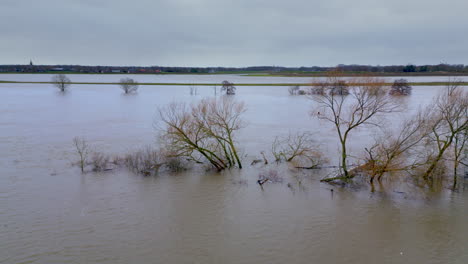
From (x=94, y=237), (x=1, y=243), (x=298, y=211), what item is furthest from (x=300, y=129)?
(x=1, y=243)

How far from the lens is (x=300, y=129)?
33.4 m

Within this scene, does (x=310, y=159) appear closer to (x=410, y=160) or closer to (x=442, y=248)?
(x=410, y=160)

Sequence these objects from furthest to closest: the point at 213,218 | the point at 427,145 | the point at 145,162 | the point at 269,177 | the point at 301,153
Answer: the point at 301,153
the point at 145,162
the point at 269,177
the point at 427,145
the point at 213,218

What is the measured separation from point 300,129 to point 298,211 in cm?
1743

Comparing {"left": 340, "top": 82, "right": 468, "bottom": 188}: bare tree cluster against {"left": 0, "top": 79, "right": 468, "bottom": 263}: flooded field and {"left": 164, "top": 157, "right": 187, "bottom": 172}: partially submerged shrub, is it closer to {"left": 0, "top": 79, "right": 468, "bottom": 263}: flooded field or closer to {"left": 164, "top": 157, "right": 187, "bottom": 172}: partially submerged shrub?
{"left": 0, "top": 79, "right": 468, "bottom": 263}: flooded field

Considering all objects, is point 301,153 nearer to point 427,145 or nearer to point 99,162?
point 427,145

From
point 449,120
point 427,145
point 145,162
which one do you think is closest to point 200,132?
point 145,162

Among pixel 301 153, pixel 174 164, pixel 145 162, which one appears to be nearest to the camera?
pixel 145 162

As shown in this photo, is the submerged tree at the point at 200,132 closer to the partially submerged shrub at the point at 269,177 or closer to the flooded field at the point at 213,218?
the flooded field at the point at 213,218

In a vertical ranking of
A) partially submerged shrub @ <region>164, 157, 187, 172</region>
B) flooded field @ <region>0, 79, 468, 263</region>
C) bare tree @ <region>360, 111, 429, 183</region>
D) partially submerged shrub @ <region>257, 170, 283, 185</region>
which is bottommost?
flooded field @ <region>0, 79, 468, 263</region>

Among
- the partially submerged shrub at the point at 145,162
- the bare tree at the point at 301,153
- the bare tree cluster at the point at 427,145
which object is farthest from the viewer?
the bare tree at the point at 301,153

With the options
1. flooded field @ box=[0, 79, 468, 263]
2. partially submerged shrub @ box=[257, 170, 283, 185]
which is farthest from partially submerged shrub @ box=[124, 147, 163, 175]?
partially submerged shrub @ box=[257, 170, 283, 185]

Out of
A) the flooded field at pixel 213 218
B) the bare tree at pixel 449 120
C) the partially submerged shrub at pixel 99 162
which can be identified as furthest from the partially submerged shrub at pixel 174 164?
the bare tree at pixel 449 120

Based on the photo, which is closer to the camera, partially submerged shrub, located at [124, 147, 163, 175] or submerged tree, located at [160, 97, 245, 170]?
submerged tree, located at [160, 97, 245, 170]
